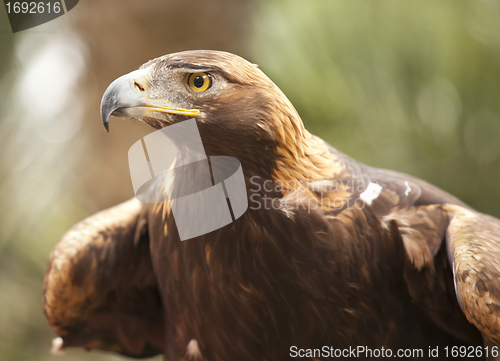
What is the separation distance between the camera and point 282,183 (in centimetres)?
120

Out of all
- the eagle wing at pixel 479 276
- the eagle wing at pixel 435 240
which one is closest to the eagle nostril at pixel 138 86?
the eagle wing at pixel 435 240

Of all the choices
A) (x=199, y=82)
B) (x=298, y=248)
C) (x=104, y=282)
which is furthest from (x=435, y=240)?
(x=104, y=282)

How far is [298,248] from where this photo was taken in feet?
4.01

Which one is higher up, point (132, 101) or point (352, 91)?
point (132, 101)

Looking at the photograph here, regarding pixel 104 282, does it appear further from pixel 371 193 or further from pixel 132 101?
pixel 371 193

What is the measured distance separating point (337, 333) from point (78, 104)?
8.11 ft

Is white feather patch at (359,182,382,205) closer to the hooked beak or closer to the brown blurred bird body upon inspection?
the brown blurred bird body

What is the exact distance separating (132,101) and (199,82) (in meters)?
0.16

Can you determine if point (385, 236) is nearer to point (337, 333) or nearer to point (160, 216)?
point (337, 333)

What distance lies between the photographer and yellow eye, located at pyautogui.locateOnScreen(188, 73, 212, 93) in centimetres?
106

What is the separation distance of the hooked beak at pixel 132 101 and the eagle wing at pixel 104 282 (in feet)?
2.14

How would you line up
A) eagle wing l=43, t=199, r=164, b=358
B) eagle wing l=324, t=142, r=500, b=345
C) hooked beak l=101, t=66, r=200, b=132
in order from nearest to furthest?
hooked beak l=101, t=66, r=200, b=132, eagle wing l=324, t=142, r=500, b=345, eagle wing l=43, t=199, r=164, b=358

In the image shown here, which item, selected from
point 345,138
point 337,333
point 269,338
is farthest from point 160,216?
point 345,138

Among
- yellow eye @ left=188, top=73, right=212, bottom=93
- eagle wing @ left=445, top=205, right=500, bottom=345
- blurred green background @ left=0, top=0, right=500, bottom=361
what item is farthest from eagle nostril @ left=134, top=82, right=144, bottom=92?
blurred green background @ left=0, top=0, right=500, bottom=361
